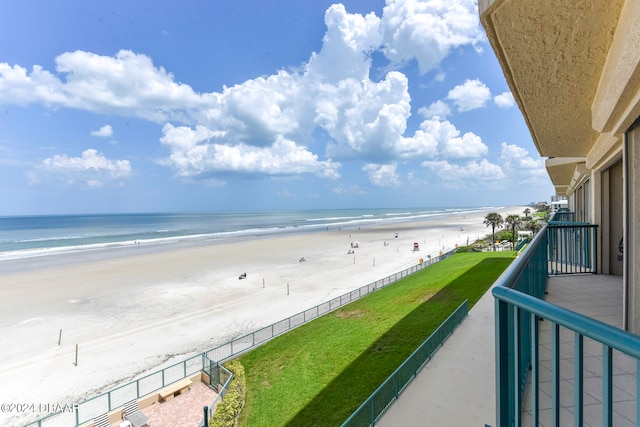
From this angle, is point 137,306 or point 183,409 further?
point 137,306

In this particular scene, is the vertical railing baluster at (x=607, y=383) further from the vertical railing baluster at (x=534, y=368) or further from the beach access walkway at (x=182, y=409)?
the beach access walkway at (x=182, y=409)

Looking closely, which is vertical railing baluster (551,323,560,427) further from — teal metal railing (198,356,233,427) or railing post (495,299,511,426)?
teal metal railing (198,356,233,427)

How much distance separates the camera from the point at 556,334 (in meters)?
1.46

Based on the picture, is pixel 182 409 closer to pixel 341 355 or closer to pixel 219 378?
pixel 219 378

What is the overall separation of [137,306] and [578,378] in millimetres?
23435

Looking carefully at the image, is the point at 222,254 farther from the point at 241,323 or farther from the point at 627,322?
the point at 627,322

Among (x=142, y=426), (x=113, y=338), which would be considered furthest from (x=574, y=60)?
(x=113, y=338)

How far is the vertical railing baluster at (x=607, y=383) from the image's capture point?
119 cm

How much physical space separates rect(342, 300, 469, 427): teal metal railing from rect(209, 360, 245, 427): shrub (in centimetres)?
454

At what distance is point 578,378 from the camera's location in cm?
139

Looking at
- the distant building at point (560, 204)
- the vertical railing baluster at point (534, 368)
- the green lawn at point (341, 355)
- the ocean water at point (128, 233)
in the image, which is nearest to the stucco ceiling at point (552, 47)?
the vertical railing baluster at point (534, 368)

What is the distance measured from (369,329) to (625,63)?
12317mm

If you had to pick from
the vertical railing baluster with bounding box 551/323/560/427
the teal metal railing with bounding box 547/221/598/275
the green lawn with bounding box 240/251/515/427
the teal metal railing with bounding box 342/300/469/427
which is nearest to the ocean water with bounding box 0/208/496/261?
the green lawn with bounding box 240/251/515/427

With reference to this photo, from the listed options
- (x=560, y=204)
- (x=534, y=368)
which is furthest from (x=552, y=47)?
(x=560, y=204)
